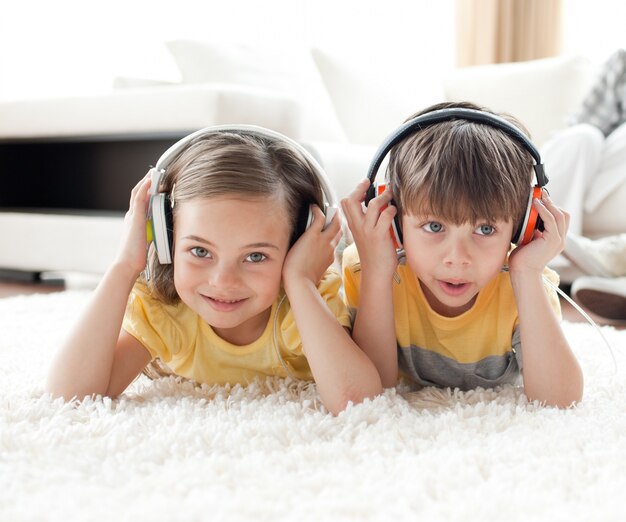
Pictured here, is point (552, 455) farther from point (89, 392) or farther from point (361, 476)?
point (89, 392)

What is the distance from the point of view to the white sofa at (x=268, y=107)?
231cm

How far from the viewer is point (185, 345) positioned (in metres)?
1.16

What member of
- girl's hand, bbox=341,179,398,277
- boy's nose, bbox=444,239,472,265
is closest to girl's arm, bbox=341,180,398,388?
girl's hand, bbox=341,179,398,277

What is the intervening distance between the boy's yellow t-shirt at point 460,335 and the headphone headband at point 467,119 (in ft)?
0.61

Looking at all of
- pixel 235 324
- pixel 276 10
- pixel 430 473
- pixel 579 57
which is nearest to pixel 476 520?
pixel 430 473

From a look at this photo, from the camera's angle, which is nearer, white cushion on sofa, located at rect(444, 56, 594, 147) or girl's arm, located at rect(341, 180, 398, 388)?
girl's arm, located at rect(341, 180, 398, 388)

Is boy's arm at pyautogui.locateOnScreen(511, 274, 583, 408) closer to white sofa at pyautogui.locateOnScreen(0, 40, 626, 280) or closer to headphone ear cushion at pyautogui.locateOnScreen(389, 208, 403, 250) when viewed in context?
headphone ear cushion at pyautogui.locateOnScreen(389, 208, 403, 250)

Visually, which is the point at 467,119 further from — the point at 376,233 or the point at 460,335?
the point at 460,335

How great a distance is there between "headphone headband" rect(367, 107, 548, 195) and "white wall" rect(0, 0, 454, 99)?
2.56m

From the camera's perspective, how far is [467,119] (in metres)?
1.06

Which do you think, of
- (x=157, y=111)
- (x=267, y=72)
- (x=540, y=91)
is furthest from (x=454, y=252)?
(x=540, y=91)

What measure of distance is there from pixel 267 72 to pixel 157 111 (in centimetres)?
76

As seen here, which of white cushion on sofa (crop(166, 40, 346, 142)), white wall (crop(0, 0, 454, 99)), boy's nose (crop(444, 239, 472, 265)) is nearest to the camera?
boy's nose (crop(444, 239, 472, 265))

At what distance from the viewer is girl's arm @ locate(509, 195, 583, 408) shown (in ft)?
3.43
